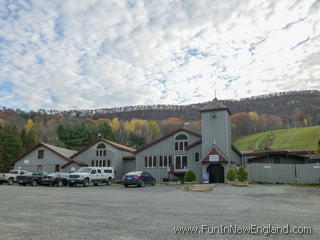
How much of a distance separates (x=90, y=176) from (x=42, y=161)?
1645cm

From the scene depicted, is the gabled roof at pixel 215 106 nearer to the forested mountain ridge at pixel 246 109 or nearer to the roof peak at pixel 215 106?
the roof peak at pixel 215 106

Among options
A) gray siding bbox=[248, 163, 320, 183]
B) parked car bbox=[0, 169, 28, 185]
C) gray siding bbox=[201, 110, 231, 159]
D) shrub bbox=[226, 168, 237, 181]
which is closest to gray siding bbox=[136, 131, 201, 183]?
gray siding bbox=[201, 110, 231, 159]

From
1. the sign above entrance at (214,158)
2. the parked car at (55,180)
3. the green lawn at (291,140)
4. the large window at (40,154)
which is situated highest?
the green lawn at (291,140)

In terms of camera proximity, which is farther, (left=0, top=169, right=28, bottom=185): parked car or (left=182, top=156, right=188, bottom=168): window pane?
(left=182, top=156, right=188, bottom=168): window pane

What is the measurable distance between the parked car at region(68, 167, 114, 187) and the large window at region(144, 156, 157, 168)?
5295 millimetres

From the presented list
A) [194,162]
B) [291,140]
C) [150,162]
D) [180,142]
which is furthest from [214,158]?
[291,140]

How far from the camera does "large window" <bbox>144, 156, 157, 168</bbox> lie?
4025 cm

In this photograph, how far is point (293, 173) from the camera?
30938 millimetres

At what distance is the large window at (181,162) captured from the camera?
126 feet

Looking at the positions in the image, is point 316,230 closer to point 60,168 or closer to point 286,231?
point 286,231

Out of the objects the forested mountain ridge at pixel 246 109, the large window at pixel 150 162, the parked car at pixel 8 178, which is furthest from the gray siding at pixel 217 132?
the forested mountain ridge at pixel 246 109

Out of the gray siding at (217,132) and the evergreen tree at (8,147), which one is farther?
the evergreen tree at (8,147)

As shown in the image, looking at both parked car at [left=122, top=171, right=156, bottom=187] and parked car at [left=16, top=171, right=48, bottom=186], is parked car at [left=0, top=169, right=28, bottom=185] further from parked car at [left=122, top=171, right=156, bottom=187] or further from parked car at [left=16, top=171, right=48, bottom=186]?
parked car at [left=122, top=171, right=156, bottom=187]

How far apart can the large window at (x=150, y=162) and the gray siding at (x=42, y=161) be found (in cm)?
1203
